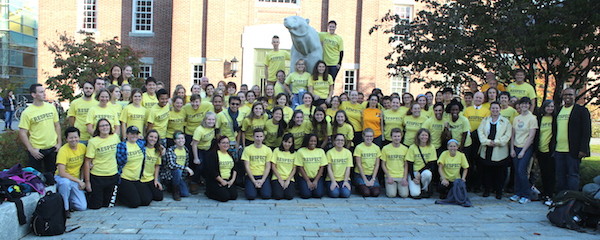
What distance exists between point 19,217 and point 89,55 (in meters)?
12.0

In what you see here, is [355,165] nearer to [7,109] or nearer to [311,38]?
[311,38]

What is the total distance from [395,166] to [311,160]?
159 cm

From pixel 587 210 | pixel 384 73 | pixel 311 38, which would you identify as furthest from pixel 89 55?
pixel 587 210

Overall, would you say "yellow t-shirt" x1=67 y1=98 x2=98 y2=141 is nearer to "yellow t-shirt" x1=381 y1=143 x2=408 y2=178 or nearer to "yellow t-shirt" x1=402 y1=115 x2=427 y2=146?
"yellow t-shirt" x1=381 y1=143 x2=408 y2=178

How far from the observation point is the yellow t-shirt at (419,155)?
895 centimetres

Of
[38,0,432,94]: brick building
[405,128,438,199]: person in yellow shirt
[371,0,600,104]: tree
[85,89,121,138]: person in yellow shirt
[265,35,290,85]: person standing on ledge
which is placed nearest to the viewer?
[85,89,121,138]: person in yellow shirt

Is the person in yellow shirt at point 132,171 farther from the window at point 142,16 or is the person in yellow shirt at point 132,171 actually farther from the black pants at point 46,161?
the window at point 142,16

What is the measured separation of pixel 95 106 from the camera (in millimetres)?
7949

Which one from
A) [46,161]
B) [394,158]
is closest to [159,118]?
[46,161]

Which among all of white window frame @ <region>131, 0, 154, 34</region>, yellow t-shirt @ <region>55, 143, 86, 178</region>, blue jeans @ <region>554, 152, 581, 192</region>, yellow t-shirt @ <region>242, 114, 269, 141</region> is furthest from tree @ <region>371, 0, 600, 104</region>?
white window frame @ <region>131, 0, 154, 34</region>

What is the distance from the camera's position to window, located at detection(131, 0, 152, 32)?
80.4 ft

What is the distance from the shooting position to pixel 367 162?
9078 mm

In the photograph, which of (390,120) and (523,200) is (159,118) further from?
(523,200)

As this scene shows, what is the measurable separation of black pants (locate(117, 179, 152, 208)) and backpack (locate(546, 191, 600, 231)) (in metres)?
6.03
